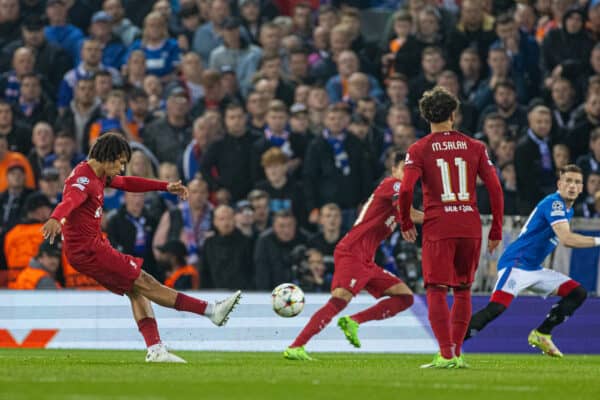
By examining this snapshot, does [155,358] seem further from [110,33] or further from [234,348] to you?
[110,33]

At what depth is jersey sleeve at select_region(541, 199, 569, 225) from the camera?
13.6 meters

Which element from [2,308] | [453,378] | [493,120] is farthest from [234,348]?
[453,378]

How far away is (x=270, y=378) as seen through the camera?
31.4ft

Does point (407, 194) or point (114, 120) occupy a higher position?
point (114, 120)

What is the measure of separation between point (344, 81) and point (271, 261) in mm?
3584

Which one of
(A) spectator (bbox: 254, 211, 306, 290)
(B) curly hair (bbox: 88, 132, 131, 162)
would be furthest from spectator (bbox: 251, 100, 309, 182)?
(B) curly hair (bbox: 88, 132, 131, 162)

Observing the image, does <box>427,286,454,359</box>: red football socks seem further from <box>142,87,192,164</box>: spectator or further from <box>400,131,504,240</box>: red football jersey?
<box>142,87,192,164</box>: spectator

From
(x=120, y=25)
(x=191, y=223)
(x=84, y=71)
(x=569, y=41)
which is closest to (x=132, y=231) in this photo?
(x=191, y=223)

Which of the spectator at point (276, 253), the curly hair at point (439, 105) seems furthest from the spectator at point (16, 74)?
the curly hair at point (439, 105)

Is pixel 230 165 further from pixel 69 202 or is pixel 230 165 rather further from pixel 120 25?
pixel 69 202

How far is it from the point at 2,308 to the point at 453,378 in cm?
747

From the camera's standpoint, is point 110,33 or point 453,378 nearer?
point 453,378

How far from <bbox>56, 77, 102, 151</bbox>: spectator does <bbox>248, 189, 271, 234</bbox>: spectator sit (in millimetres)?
2924

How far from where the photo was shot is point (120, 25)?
2159 centimetres
